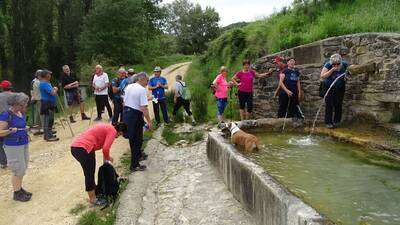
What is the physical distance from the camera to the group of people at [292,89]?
8578 millimetres

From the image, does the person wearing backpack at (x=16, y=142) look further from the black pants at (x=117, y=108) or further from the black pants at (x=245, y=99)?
the black pants at (x=245, y=99)

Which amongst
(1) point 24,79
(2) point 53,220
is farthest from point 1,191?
(1) point 24,79

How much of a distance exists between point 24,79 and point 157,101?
2138cm

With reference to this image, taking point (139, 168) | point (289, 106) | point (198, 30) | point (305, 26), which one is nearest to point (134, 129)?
point (139, 168)

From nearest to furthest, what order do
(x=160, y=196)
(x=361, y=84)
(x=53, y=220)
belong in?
(x=53, y=220), (x=160, y=196), (x=361, y=84)

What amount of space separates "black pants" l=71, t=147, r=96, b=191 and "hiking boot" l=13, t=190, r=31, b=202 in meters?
1.25

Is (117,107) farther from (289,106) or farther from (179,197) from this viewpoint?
(179,197)

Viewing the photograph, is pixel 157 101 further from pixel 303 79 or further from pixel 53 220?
pixel 53 220

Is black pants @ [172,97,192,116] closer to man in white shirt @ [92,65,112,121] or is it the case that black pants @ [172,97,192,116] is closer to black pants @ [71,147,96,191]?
man in white shirt @ [92,65,112,121]

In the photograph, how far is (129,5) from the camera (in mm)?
31562

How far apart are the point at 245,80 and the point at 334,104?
256cm

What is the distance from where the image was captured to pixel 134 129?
26.1 ft

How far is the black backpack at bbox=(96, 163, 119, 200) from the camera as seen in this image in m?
6.65

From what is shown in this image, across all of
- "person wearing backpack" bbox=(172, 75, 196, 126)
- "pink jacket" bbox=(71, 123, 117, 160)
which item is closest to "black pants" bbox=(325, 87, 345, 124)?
"person wearing backpack" bbox=(172, 75, 196, 126)
